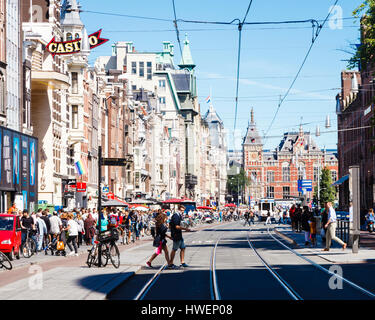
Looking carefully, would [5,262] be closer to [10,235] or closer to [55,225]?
[10,235]

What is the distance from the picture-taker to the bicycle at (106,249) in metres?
23.1

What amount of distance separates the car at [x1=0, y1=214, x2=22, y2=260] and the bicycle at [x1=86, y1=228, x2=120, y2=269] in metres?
4.39

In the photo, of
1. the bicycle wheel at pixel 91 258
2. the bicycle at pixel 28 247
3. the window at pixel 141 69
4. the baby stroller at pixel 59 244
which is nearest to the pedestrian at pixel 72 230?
the baby stroller at pixel 59 244

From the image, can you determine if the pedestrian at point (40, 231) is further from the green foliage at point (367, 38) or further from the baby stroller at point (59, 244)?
the green foliage at point (367, 38)

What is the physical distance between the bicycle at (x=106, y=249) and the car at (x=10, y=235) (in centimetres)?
439

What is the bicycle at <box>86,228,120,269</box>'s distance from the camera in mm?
23078

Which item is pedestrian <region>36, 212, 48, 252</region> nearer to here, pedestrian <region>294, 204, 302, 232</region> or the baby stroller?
the baby stroller

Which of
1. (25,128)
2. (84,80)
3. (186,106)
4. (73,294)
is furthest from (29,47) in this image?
(186,106)

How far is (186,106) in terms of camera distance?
151 metres

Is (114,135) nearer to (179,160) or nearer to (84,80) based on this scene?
(84,80)

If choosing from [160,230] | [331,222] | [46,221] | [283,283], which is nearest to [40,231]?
[46,221]

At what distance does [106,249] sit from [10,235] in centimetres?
513

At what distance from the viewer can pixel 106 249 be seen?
23359 millimetres
